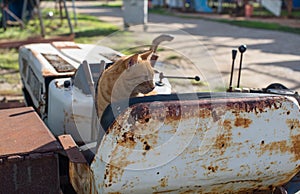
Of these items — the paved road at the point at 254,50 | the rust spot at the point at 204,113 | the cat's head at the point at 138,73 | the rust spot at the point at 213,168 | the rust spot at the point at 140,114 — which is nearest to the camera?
Result: the rust spot at the point at 140,114

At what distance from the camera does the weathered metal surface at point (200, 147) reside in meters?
2.41

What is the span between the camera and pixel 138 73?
9.04 ft

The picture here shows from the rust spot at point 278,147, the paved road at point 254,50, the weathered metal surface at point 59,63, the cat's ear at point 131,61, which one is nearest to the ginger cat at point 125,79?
the cat's ear at point 131,61

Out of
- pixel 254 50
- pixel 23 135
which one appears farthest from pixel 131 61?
pixel 254 50

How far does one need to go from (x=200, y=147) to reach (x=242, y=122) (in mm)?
276

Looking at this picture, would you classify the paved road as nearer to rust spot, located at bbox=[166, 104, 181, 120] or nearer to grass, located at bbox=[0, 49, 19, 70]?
rust spot, located at bbox=[166, 104, 181, 120]

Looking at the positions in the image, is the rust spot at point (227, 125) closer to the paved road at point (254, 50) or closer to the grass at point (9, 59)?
the paved road at point (254, 50)

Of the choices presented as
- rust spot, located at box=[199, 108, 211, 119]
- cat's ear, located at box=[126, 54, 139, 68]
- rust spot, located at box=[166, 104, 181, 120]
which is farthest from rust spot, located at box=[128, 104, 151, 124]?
cat's ear, located at box=[126, 54, 139, 68]

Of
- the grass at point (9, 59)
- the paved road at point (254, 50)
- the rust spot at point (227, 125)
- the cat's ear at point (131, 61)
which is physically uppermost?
the cat's ear at point (131, 61)

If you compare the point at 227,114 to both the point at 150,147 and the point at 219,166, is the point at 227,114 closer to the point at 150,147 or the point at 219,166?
the point at 219,166

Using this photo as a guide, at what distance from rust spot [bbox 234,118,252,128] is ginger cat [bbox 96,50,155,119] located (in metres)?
0.60

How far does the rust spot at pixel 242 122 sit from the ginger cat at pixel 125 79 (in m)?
0.60

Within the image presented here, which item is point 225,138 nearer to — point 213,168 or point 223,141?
point 223,141

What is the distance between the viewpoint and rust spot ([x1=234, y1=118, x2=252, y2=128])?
2.59 m
